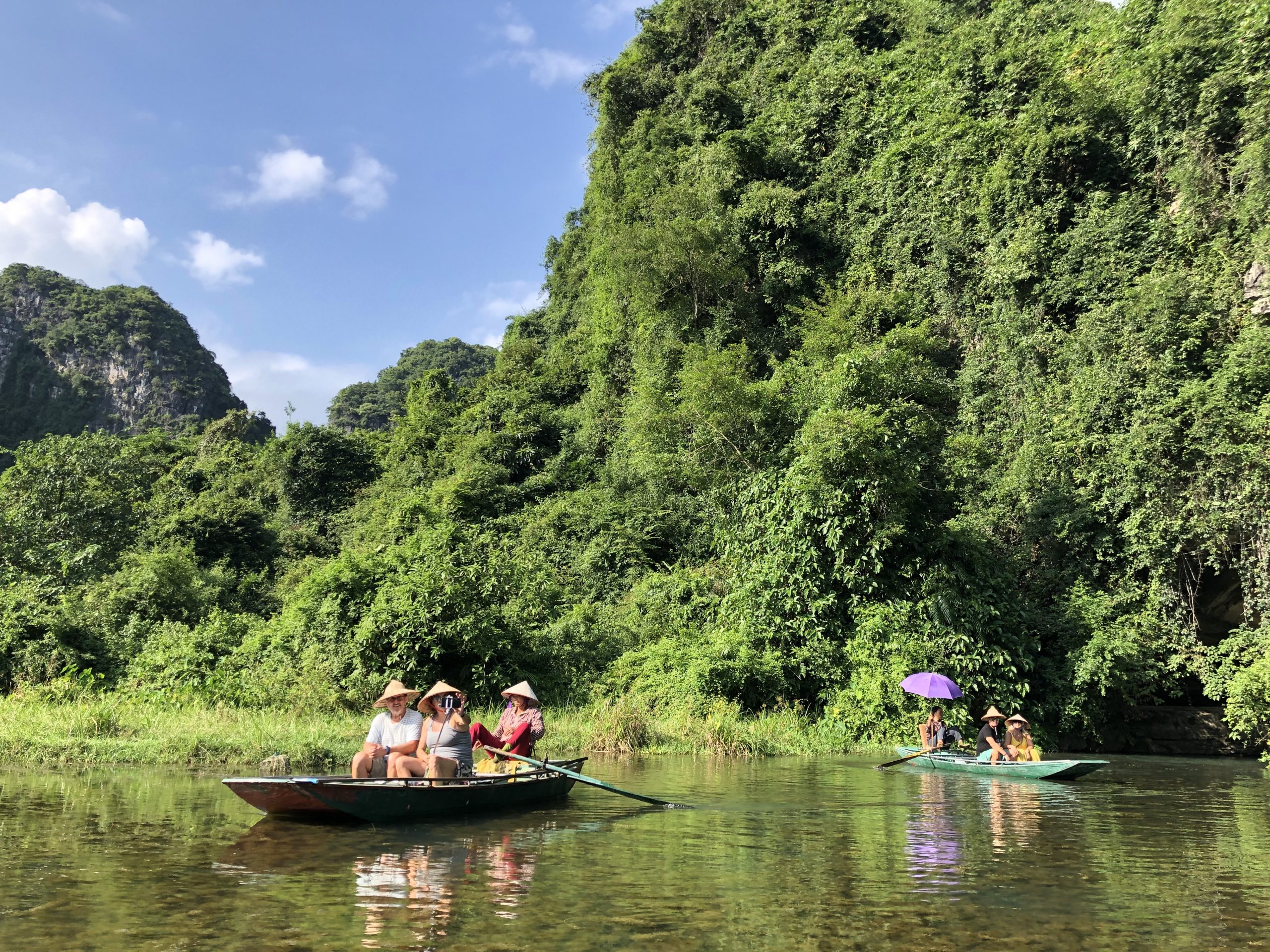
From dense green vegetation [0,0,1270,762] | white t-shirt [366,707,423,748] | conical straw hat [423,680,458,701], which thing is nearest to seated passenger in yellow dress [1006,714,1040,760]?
dense green vegetation [0,0,1270,762]

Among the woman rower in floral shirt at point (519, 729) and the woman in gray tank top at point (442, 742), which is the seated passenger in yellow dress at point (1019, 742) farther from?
the woman in gray tank top at point (442, 742)

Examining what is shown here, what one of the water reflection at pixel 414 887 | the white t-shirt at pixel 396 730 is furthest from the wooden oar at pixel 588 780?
the water reflection at pixel 414 887

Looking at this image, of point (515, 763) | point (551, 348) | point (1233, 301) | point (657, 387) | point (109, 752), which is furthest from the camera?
point (551, 348)

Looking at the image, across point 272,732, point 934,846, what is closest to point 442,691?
point 934,846

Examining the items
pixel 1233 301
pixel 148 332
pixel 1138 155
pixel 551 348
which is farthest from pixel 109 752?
pixel 148 332

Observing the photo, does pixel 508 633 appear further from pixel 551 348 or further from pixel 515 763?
pixel 551 348

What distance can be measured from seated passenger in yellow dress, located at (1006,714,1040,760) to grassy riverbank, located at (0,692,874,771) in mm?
2905

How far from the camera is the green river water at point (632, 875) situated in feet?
13.8

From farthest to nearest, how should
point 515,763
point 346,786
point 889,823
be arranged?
1. point 515,763
2. point 889,823
3. point 346,786

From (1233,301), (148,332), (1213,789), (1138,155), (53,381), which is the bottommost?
(1213,789)

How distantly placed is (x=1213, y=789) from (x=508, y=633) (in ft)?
37.2

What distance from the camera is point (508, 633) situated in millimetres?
16234

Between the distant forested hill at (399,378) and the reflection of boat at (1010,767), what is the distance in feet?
178

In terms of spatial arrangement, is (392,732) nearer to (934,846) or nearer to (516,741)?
(516,741)
